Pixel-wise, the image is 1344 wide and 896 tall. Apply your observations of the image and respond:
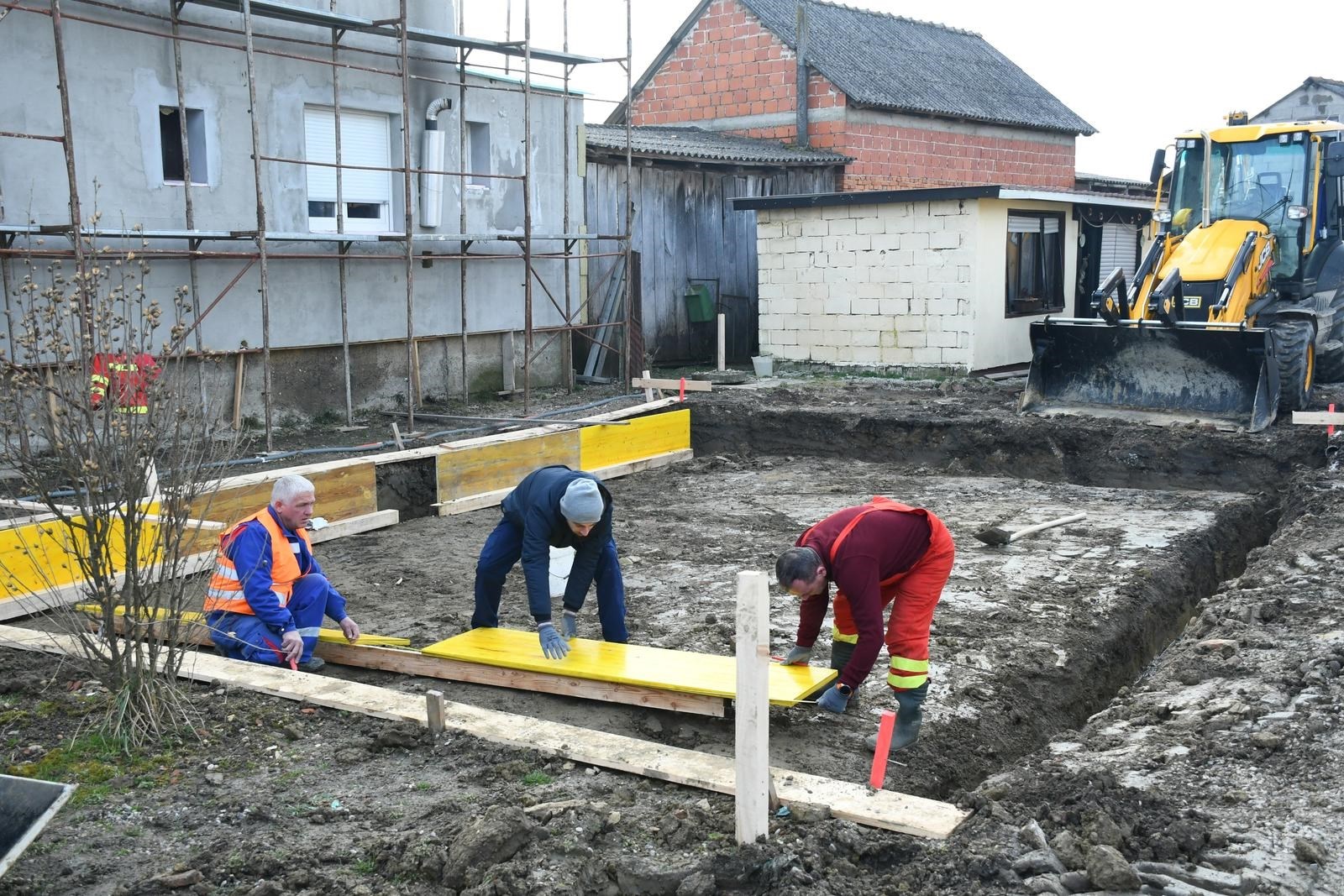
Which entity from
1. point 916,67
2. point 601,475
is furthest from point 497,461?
point 916,67

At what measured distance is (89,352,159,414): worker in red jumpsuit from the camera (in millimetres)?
4945

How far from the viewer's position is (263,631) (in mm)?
6164

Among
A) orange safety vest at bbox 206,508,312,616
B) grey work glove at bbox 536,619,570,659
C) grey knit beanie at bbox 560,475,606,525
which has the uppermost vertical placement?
grey knit beanie at bbox 560,475,606,525

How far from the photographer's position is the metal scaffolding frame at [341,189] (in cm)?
1039

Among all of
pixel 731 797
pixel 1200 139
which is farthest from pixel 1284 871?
pixel 1200 139

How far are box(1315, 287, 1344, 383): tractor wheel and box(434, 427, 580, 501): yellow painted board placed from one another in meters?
8.69

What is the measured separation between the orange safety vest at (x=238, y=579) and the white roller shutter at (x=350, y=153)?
7.88 meters

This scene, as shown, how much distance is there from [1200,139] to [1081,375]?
2.92 meters

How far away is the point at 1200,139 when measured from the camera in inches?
517

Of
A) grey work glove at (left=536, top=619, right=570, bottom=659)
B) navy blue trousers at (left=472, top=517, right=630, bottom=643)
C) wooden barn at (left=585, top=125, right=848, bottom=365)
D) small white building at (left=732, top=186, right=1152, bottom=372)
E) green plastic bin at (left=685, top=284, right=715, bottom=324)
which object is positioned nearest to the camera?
grey work glove at (left=536, top=619, right=570, bottom=659)

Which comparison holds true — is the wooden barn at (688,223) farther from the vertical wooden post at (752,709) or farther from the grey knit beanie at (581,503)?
the vertical wooden post at (752,709)

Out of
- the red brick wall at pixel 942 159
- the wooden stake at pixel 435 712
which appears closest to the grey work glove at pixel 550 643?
the wooden stake at pixel 435 712

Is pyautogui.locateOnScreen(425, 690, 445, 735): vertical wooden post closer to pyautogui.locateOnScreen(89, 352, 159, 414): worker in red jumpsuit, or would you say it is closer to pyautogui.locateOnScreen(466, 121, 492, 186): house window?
pyautogui.locateOnScreen(89, 352, 159, 414): worker in red jumpsuit

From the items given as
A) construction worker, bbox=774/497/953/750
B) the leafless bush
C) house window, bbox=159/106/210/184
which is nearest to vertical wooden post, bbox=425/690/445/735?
the leafless bush
